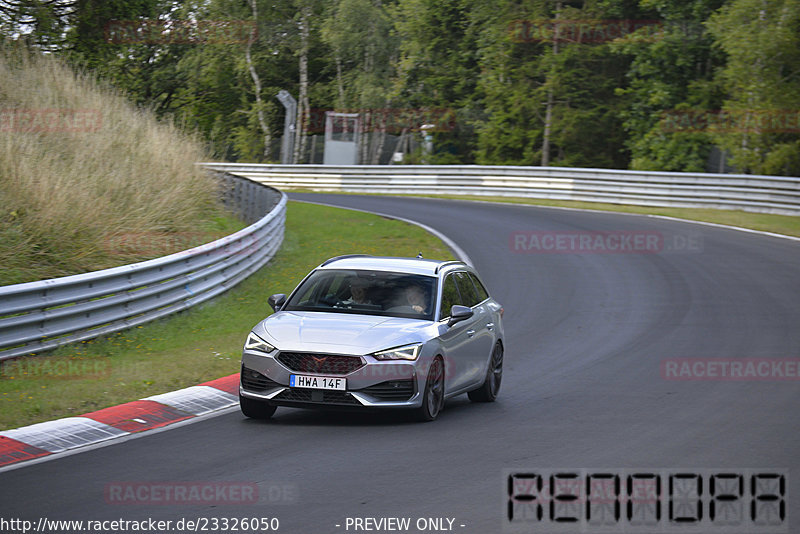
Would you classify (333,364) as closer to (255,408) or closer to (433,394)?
(255,408)

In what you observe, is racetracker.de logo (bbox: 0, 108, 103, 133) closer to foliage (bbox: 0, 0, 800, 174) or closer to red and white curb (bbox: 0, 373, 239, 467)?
foliage (bbox: 0, 0, 800, 174)

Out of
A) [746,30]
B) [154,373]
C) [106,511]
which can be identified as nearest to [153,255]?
[154,373]

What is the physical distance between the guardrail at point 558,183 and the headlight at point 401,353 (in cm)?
2323

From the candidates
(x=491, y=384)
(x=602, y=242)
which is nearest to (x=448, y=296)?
(x=491, y=384)

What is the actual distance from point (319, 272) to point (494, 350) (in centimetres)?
230

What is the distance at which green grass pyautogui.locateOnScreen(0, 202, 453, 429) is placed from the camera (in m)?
9.95

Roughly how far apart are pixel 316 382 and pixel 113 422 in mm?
1847

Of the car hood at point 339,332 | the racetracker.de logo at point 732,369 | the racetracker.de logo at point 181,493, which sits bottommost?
the racetracker.de logo at point 732,369

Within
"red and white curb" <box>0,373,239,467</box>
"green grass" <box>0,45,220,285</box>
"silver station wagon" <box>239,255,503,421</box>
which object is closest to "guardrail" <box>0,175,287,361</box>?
"green grass" <box>0,45,220,285</box>

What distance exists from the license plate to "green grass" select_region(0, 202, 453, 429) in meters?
2.06

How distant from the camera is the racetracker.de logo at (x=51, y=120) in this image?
71.9 ft

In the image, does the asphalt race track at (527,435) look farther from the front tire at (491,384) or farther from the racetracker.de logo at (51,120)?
the racetracker.de logo at (51,120)

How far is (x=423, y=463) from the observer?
7801 millimetres

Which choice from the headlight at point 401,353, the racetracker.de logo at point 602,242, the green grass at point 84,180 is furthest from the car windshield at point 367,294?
the racetracker.de logo at point 602,242
